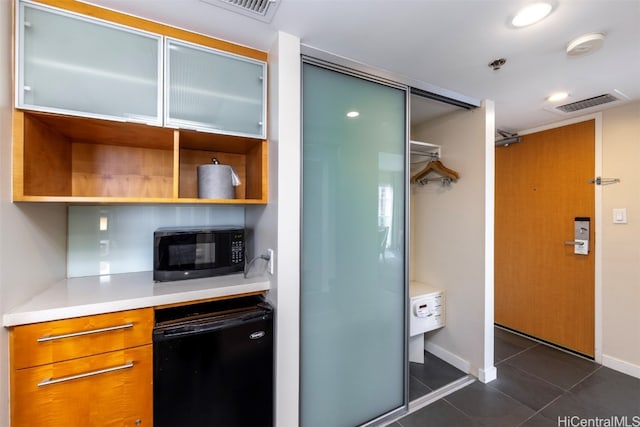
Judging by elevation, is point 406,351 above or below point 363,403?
above

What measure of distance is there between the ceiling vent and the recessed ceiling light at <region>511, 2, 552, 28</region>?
3.66 feet

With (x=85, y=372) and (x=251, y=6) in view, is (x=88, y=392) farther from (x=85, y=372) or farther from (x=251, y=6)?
(x=251, y=6)

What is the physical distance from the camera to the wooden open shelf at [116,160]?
1193 mm

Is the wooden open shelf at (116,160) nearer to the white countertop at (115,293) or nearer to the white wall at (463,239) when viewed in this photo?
the white countertop at (115,293)

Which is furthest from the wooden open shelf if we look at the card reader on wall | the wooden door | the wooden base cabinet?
the wooden door

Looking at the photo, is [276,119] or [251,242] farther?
[251,242]

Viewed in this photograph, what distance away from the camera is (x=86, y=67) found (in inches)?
48.3

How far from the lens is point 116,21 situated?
127cm

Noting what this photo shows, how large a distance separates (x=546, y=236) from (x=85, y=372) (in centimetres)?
377

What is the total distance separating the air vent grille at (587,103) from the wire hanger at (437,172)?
3.52 ft

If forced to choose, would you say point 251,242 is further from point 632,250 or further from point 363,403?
point 632,250

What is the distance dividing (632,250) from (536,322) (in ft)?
3.62

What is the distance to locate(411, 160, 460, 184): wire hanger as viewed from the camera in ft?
7.96

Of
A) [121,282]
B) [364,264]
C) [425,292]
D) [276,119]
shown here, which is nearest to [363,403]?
[364,264]
